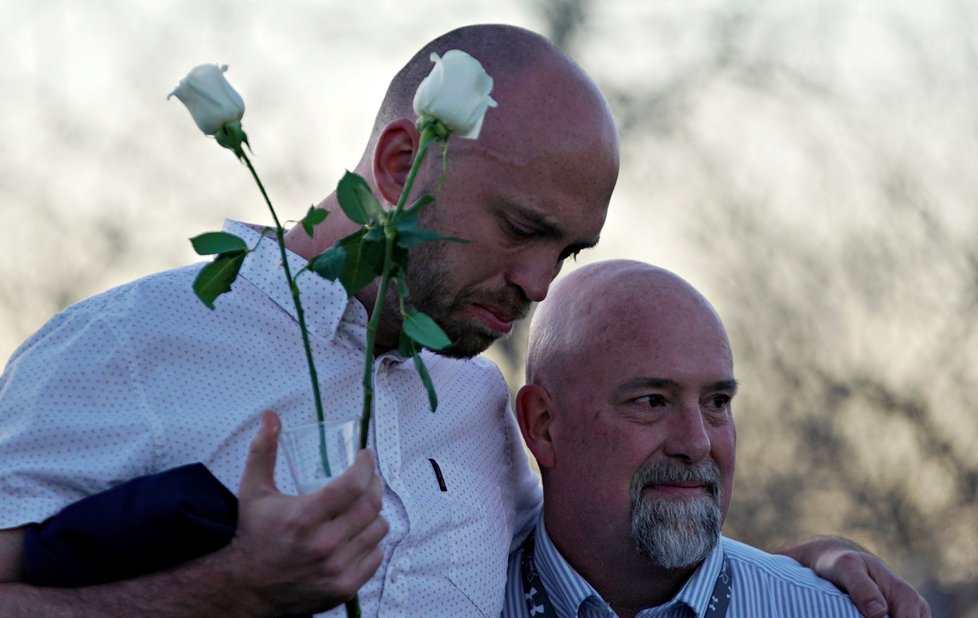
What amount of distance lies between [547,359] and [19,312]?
6.73 metres

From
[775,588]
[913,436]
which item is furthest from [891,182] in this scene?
[775,588]

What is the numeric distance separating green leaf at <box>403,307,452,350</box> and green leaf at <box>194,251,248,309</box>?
0.28 m

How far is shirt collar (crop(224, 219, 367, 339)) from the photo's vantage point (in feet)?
10.4

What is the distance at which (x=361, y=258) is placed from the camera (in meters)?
2.35

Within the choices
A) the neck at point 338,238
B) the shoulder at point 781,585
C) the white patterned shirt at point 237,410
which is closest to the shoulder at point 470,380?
the white patterned shirt at point 237,410

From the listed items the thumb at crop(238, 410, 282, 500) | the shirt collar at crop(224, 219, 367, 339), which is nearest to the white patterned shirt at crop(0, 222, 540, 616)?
the shirt collar at crop(224, 219, 367, 339)

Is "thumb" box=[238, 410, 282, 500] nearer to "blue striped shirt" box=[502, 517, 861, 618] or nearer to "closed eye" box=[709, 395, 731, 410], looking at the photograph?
"blue striped shirt" box=[502, 517, 861, 618]

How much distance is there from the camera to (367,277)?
7.73 ft

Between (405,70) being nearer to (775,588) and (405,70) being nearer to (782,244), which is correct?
(775,588)

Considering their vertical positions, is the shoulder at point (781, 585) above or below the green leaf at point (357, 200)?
below

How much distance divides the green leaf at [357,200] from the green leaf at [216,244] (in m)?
0.18

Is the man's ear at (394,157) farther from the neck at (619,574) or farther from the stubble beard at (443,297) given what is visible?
the neck at (619,574)

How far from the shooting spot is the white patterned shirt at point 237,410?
279 centimetres

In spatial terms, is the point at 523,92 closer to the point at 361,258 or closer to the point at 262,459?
the point at 361,258
